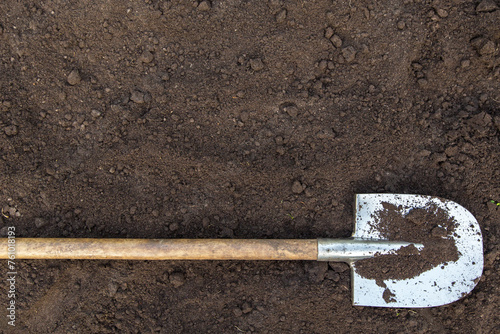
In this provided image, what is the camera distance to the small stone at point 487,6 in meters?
2.21

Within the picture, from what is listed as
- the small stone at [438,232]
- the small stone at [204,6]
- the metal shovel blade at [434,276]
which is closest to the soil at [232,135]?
the small stone at [204,6]

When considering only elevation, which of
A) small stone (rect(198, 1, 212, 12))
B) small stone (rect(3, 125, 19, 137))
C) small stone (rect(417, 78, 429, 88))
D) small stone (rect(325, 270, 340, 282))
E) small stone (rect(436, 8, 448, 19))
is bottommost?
small stone (rect(325, 270, 340, 282))

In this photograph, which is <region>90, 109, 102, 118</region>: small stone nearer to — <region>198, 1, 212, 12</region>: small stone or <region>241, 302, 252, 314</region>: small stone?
<region>198, 1, 212, 12</region>: small stone

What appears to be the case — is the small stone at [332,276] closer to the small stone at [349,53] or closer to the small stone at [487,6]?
the small stone at [349,53]

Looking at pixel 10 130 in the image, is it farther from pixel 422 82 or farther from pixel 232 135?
pixel 422 82

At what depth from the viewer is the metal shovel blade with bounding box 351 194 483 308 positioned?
212cm

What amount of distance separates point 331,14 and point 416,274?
70.6 inches

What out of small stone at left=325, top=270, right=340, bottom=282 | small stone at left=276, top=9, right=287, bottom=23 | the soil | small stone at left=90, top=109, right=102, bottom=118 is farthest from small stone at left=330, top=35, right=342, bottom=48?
small stone at left=90, top=109, right=102, bottom=118

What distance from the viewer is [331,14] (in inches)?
88.7

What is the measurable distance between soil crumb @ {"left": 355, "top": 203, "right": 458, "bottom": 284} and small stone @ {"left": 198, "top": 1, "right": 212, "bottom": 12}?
1.90 meters

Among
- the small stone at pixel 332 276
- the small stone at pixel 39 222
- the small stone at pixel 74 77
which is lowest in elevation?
the small stone at pixel 332 276

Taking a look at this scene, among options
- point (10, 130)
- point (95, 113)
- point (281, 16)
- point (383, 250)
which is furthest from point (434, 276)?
point (10, 130)

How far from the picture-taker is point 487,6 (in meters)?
2.21

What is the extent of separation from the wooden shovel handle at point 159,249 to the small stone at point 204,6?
5.08ft
